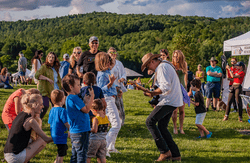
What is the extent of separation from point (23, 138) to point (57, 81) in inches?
115

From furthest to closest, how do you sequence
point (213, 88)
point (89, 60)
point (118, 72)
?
point (213, 88) → point (118, 72) → point (89, 60)

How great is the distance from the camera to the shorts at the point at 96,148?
Answer: 12.2 feet

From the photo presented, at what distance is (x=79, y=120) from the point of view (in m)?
3.41

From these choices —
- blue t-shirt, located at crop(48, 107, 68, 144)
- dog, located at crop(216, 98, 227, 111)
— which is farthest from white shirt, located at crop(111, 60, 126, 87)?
dog, located at crop(216, 98, 227, 111)

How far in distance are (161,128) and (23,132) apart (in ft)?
7.24

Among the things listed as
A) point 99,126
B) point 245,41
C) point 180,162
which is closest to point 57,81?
point 99,126

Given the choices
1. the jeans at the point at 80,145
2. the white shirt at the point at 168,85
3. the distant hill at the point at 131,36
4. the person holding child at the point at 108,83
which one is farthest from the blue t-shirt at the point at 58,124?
the distant hill at the point at 131,36

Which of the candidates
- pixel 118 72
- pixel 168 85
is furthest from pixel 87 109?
pixel 118 72

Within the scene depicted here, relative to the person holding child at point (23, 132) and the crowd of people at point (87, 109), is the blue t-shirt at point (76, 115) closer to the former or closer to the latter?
the crowd of people at point (87, 109)

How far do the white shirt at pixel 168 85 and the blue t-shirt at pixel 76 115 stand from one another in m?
1.41

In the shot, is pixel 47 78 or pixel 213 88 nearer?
pixel 47 78

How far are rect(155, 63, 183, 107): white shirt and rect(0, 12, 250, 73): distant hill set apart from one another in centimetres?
5472

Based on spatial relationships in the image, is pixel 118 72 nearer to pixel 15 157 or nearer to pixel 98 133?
pixel 98 133

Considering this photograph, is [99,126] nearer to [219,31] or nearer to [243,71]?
[243,71]
